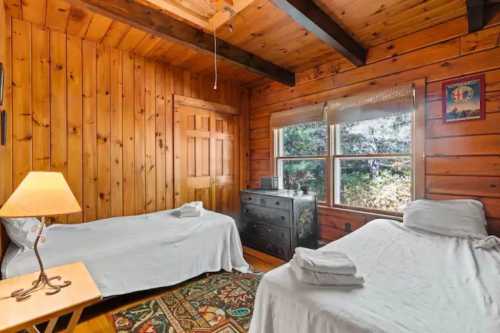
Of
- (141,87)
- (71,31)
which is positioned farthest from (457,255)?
(71,31)

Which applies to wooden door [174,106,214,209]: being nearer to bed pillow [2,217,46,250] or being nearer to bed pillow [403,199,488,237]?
bed pillow [2,217,46,250]

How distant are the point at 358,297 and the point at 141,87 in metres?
3.07

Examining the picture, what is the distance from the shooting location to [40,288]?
1235 millimetres

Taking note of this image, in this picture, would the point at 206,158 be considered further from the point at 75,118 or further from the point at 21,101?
the point at 21,101

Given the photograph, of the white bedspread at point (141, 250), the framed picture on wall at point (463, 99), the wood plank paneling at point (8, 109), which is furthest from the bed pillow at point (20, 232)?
the framed picture on wall at point (463, 99)

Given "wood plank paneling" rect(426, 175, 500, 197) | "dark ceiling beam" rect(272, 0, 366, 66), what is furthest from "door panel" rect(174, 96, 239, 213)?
"wood plank paneling" rect(426, 175, 500, 197)

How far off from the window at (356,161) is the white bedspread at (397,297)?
3.74 ft

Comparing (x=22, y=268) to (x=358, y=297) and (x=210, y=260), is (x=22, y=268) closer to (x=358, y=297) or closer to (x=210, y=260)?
(x=210, y=260)

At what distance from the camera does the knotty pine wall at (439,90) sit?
6.72ft

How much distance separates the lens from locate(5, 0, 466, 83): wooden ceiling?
2.04 meters

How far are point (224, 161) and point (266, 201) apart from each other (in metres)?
1.07

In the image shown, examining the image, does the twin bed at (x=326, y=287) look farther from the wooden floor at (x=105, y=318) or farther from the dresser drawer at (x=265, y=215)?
the dresser drawer at (x=265, y=215)

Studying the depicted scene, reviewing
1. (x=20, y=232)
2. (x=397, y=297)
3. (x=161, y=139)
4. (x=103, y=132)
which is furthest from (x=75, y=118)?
(x=397, y=297)

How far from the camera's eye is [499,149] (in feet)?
6.61
